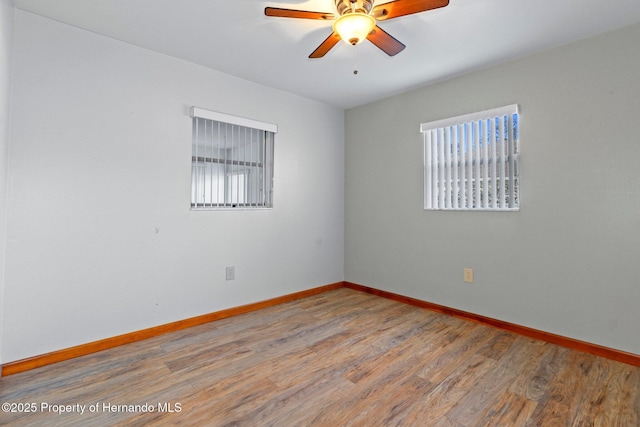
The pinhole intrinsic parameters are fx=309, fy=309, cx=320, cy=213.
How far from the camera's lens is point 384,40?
1.90 m

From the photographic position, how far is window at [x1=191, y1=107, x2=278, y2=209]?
2.81m

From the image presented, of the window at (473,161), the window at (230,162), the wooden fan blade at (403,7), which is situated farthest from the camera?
the window at (230,162)

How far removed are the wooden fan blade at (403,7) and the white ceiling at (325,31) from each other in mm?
388

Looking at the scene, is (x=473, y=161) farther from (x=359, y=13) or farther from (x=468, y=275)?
(x=359, y=13)

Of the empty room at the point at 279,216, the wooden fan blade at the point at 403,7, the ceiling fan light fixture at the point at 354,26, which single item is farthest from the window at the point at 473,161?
the ceiling fan light fixture at the point at 354,26

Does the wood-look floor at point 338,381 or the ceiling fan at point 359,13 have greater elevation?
the ceiling fan at point 359,13

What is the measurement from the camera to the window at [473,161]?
2.66 meters

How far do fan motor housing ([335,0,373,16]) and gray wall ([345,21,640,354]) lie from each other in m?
1.68

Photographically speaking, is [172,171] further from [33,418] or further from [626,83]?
[626,83]

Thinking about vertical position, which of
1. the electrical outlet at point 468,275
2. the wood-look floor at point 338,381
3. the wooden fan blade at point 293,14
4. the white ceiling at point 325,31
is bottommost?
the wood-look floor at point 338,381

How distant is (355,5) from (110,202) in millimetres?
2157

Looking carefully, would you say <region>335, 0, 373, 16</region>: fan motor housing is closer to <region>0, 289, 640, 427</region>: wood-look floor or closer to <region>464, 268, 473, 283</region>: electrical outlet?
<region>0, 289, 640, 427</region>: wood-look floor

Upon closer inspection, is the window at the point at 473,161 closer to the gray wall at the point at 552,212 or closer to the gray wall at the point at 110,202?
the gray wall at the point at 552,212

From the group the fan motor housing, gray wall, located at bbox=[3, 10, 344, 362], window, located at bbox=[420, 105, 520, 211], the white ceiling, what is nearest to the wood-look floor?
gray wall, located at bbox=[3, 10, 344, 362]
